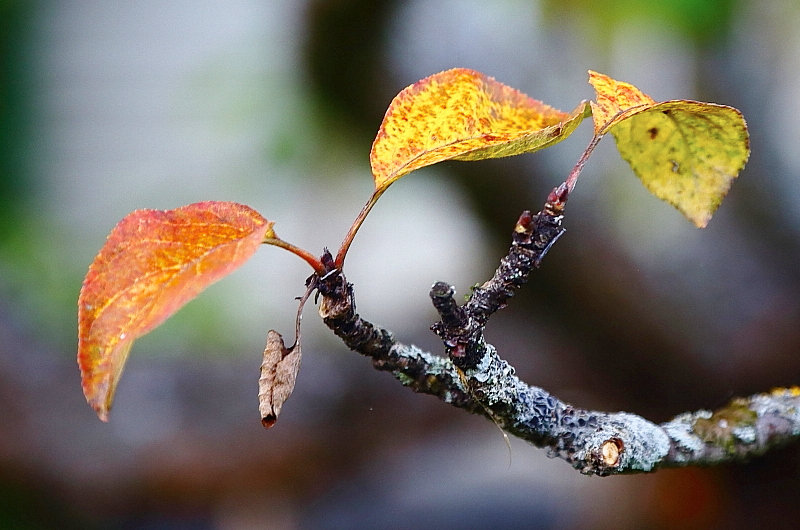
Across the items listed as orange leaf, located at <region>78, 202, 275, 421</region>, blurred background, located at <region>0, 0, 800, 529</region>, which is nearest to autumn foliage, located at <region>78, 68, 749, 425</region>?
orange leaf, located at <region>78, 202, 275, 421</region>

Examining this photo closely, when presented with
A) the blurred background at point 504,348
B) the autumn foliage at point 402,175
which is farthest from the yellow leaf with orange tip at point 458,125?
the blurred background at point 504,348

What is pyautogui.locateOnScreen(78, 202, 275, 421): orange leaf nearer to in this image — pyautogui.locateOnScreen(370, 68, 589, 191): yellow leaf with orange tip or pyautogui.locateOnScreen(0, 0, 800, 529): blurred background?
pyautogui.locateOnScreen(370, 68, 589, 191): yellow leaf with orange tip

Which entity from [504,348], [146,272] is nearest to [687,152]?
[146,272]

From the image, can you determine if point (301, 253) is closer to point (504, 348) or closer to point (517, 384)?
point (517, 384)

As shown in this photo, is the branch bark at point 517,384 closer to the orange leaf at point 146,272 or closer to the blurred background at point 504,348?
the orange leaf at point 146,272

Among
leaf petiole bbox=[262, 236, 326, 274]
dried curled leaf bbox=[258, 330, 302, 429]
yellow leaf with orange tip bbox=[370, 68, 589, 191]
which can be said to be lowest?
dried curled leaf bbox=[258, 330, 302, 429]

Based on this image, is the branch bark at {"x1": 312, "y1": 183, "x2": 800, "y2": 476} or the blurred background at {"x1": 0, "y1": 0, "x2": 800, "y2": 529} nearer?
the branch bark at {"x1": 312, "y1": 183, "x2": 800, "y2": 476}
